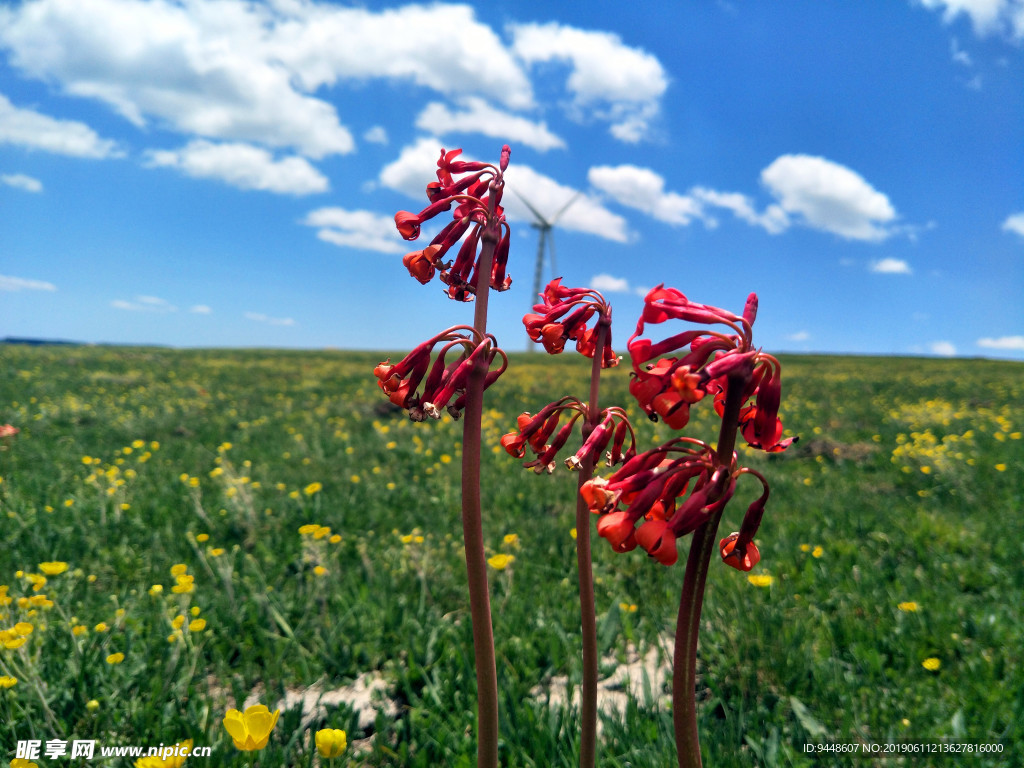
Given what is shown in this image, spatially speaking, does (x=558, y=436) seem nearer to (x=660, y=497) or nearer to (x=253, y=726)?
(x=660, y=497)

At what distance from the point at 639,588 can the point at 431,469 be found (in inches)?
133

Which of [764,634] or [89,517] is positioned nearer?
[764,634]

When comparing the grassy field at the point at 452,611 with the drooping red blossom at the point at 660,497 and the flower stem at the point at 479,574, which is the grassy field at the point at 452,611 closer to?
the flower stem at the point at 479,574

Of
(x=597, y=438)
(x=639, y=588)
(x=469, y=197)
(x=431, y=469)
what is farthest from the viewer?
(x=431, y=469)

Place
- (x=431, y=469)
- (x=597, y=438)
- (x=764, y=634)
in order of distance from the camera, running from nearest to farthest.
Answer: (x=597, y=438)
(x=764, y=634)
(x=431, y=469)

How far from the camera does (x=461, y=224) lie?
148 cm

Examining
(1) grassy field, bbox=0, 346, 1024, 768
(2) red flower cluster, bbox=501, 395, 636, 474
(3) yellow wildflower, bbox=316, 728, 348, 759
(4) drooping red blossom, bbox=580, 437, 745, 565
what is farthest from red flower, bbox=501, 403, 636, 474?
(1) grassy field, bbox=0, 346, 1024, 768

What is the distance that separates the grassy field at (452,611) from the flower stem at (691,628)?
1.30 metres

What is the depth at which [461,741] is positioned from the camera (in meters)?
2.46

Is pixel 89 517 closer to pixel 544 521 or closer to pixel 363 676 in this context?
pixel 363 676

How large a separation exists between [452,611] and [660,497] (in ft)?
9.73

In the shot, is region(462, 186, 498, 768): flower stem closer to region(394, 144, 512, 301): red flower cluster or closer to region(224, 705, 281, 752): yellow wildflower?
region(394, 144, 512, 301): red flower cluster

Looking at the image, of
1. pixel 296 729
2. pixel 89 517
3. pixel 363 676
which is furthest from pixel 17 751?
pixel 89 517

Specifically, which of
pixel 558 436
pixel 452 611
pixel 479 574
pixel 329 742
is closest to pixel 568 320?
pixel 558 436
